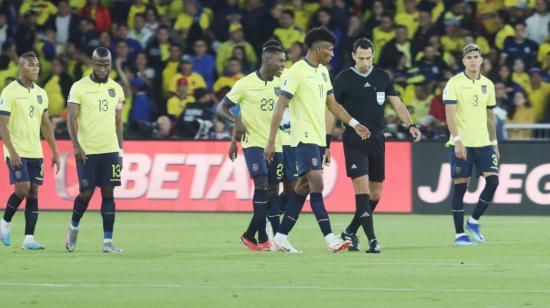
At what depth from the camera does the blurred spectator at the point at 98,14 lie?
29.8 meters

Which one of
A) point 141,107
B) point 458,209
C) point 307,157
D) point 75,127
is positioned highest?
point 75,127

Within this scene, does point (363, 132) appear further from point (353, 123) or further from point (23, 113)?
point (23, 113)

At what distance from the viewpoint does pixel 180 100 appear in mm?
26859

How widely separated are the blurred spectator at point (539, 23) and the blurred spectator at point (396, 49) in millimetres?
2415

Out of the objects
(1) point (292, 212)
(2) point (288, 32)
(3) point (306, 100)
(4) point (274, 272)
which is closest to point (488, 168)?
(1) point (292, 212)

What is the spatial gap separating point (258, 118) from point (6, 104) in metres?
2.96

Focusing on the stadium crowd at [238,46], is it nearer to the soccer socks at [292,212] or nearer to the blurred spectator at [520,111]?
the blurred spectator at [520,111]

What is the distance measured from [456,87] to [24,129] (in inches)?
207

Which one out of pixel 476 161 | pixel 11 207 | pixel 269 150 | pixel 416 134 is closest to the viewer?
pixel 269 150

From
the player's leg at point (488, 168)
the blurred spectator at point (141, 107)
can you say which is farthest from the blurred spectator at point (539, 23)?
the player's leg at point (488, 168)

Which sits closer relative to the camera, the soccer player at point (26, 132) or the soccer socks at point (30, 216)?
the soccer player at point (26, 132)

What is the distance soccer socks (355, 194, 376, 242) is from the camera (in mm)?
15398

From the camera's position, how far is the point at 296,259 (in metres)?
14.8

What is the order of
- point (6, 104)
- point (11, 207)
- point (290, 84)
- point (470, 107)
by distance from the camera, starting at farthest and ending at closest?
point (470, 107) < point (11, 207) < point (6, 104) < point (290, 84)
